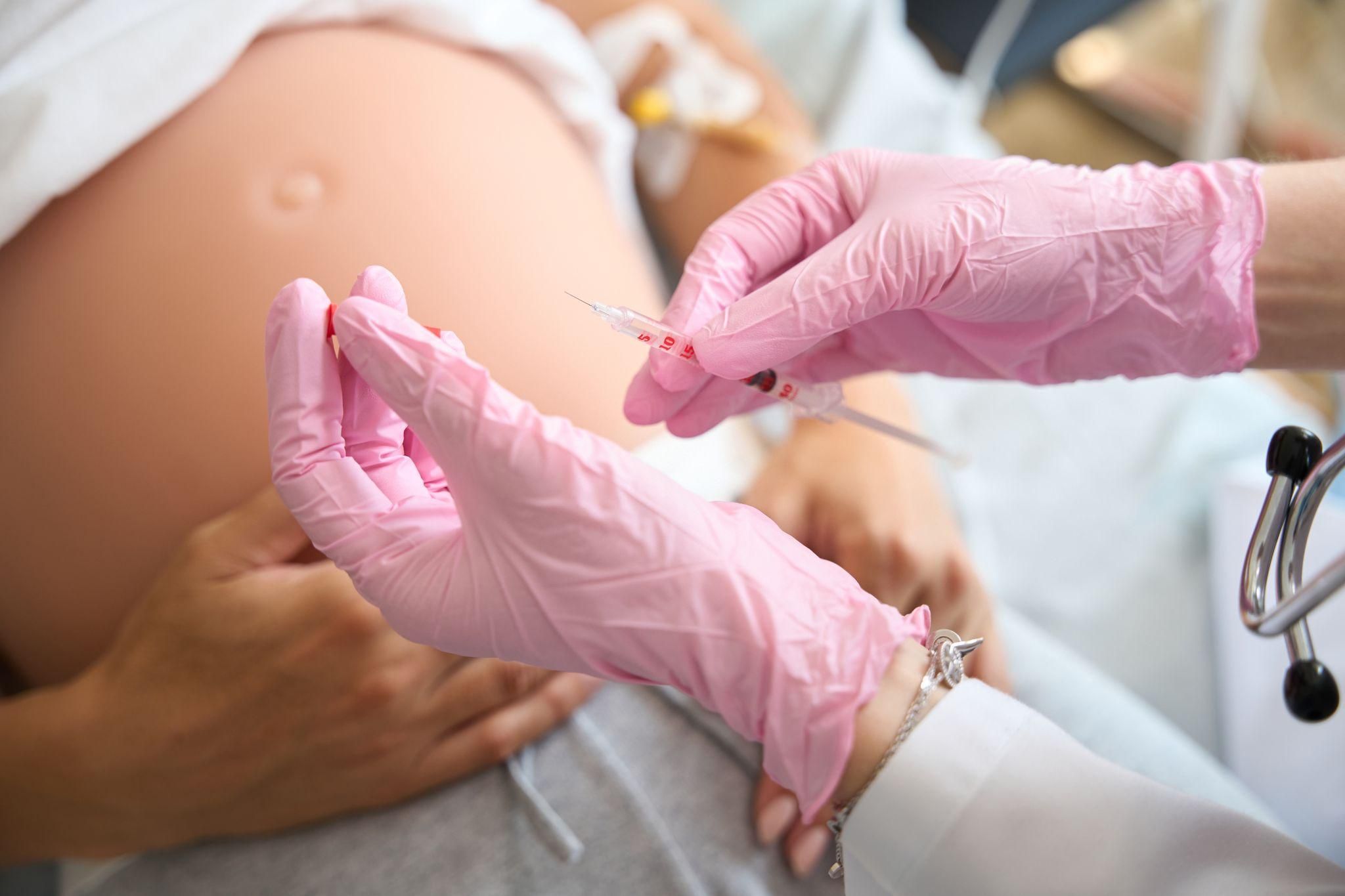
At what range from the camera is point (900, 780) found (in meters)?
0.61

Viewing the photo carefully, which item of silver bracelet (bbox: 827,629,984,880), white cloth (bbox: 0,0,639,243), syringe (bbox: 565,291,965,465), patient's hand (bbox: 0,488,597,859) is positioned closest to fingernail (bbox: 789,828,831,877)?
silver bracelet (bbox: 827,629,984,880)

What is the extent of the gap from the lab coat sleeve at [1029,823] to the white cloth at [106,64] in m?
0.92

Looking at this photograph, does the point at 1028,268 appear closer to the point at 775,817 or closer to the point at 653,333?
the point at 653,333

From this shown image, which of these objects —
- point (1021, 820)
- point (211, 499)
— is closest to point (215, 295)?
point (211, 499)

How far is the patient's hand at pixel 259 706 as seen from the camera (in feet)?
2.55

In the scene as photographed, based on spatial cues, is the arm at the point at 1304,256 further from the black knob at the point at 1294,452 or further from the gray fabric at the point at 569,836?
the gray fabric at the point at 569,836

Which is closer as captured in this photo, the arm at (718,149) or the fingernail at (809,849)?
the fingernail at (809,849)

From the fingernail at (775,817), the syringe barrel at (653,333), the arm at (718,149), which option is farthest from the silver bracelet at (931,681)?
the arm at (718,149)

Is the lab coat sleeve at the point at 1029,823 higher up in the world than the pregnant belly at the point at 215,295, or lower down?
lower down

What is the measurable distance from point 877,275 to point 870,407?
42 cm

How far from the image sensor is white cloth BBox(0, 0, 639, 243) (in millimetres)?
812

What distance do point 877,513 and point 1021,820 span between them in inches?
17.3

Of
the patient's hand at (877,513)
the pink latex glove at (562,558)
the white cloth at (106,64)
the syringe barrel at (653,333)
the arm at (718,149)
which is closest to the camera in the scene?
the pink latex glove at (562,558)

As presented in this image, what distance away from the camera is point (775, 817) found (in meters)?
0.82
